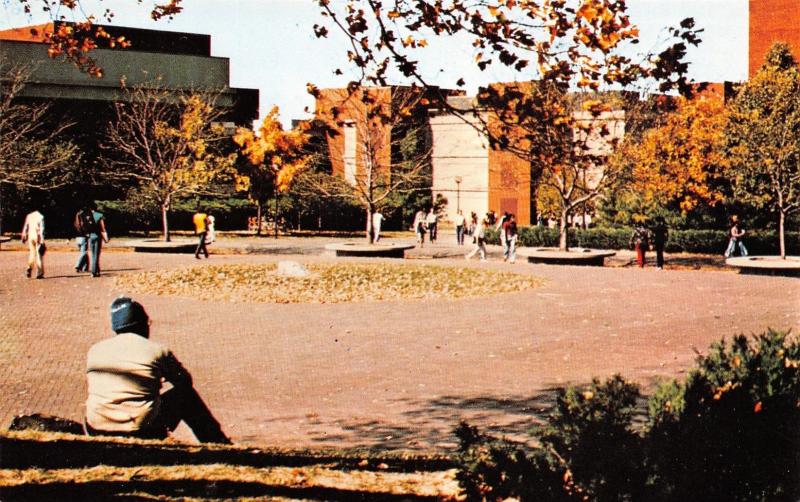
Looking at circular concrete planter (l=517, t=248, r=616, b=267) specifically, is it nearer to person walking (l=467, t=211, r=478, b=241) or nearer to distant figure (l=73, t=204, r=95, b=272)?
person walking (l=467, t=211, r=478, b=241)

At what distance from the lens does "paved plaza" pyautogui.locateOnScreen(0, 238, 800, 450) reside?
27.4ft

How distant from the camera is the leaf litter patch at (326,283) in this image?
17062 mm

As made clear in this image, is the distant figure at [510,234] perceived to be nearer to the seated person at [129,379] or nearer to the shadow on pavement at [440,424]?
the shadow on pavement at [440,424]

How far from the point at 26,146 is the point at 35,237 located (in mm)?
15131

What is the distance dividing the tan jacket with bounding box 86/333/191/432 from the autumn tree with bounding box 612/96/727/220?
1066 inches

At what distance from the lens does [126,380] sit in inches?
217

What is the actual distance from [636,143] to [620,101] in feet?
18.7

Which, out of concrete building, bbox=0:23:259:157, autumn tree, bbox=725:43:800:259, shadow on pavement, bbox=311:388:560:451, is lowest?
shadow on pavement, bbox=311:388:560:451

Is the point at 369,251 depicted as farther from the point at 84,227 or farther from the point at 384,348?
the point at 384,348

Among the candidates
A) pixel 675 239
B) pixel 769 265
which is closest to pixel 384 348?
pixel 769 265

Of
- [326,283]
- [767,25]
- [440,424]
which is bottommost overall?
[440,424]

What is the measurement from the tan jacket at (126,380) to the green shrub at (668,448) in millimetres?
2204

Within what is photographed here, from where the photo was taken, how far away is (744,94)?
2653 centimetres

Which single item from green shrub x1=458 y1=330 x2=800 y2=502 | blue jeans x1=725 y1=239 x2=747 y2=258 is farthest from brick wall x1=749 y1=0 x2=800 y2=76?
green shrub x1=458 y1=330 x2=800 y2=502
